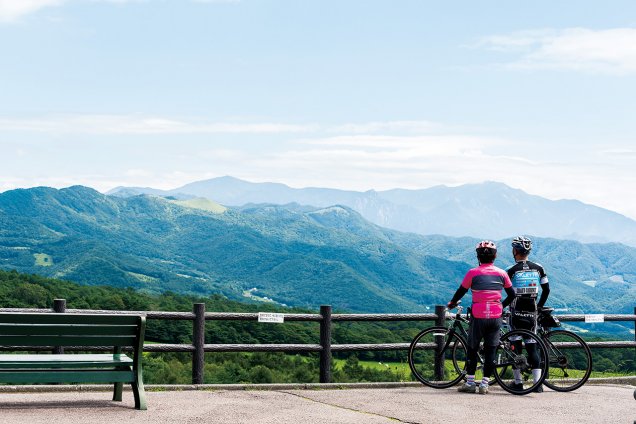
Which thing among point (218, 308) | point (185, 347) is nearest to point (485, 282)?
point (185, 347)

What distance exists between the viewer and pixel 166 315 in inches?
471

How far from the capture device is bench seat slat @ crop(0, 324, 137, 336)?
8645 millimetres

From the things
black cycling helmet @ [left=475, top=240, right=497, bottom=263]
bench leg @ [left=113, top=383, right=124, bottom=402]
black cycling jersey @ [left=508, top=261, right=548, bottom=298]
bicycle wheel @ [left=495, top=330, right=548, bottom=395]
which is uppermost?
black cycling helmet @ [left=475, top=240, right=497, bottom=263]

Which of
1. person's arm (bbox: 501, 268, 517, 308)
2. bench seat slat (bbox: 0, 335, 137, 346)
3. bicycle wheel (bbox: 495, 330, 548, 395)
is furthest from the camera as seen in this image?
bicycle wheel (bbox: 495, 330, 548, 395)

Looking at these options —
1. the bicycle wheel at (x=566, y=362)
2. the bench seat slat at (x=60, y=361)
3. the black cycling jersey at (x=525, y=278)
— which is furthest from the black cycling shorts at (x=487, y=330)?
the bench seat slat at (x=60, y=361)

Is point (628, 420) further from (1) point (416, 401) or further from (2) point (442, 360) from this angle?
(2) point (442, 360)

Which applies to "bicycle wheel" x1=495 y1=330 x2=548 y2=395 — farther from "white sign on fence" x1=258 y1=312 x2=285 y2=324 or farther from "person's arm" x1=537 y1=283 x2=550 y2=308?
"white sign on fence" x1=258 y1=312 x2=285 y2=324

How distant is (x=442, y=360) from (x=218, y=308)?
86217 mm

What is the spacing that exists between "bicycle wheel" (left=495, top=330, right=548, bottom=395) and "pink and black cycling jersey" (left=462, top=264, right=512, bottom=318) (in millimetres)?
530

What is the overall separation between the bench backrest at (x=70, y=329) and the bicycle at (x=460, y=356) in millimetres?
3993

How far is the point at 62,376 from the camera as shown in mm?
8852

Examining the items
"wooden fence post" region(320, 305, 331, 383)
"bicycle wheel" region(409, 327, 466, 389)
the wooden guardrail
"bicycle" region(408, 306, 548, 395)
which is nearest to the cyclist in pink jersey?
"bicycle" region(408, 306, 548, 395)

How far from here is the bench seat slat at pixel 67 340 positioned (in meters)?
8.64

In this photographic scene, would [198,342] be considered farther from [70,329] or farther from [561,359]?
[561,359]
